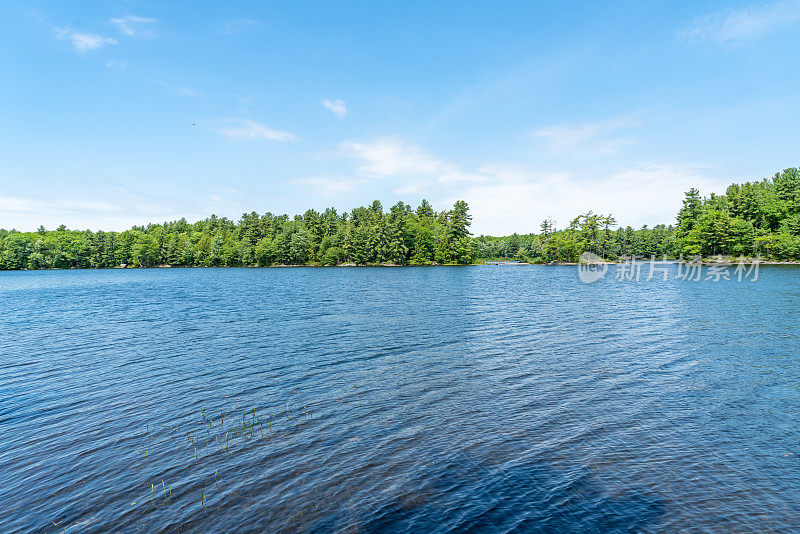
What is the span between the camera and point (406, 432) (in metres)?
12.8

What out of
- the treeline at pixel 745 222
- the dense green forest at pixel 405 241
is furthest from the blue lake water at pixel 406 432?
the dense green forest at pixel 405 241

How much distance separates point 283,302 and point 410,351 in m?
30.7

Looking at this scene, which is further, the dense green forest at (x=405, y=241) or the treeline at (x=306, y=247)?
the treeline at (x=306, y=247)

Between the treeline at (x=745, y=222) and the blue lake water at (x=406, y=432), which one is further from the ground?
the treeline at (x=745, y=222)

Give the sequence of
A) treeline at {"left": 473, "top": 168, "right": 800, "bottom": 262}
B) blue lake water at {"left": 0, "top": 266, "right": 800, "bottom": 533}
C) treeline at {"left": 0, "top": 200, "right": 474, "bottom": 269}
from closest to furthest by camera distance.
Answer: blue lake water at {"left": 0, "top": 266, "right": 800, "bottom": 533}, treeline at {"left": 473, "top": 168, "right": 800, "bottom": 262}, treeline at {"left": 0, "top": 200, "right": 474, "bottom": 269}

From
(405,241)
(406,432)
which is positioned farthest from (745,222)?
(406,432)

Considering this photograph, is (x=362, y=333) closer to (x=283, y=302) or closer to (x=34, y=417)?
(x=34, y=417)

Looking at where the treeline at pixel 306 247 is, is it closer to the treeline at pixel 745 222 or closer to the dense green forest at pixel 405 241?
the dense green forest at pixel 405 241

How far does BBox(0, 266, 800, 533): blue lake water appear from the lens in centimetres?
892

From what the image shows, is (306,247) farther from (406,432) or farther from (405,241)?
(406,432)

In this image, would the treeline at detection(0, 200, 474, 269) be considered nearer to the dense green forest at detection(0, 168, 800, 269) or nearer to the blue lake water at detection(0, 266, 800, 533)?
the dense green forest at detection(0, 168, 800, 269)

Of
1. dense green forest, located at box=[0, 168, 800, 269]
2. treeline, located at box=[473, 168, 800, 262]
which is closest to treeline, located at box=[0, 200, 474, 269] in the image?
dense green forest, located at box=[0, 168, 800, 269]

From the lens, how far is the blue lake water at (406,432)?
29.3 feet

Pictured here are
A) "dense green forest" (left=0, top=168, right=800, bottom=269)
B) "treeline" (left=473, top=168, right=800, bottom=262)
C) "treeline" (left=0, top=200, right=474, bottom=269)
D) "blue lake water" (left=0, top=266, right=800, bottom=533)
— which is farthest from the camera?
"treeline" (left=0, top=200, right=474, bottom=269)
